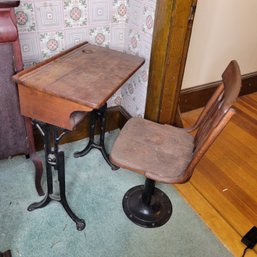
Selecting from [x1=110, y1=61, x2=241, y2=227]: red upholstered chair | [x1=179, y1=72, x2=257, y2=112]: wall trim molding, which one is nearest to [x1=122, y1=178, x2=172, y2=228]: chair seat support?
[x1=110, y1=61, x2=241, y2=227]: red upholstered chair

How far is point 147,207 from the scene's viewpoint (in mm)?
1610

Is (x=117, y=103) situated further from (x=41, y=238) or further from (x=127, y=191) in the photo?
(x=41, y=238)

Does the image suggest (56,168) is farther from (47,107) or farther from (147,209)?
(147,209)

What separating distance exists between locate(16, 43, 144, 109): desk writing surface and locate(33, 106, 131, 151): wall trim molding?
569mm

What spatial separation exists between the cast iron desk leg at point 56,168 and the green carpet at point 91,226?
4 cm

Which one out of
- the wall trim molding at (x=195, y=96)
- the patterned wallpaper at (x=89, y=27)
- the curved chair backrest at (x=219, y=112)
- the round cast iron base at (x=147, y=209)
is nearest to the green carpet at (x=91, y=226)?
the round cast iron base at (x=147, y=209)

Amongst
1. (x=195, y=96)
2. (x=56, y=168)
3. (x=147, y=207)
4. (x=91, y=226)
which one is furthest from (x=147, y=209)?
(x=195, y=96)

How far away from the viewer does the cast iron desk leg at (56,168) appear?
135cm

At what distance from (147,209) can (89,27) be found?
44.9 inches

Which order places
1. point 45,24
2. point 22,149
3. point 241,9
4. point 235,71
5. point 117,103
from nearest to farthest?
point 235,71 → point 22,149 → point 45,24 → point 117,103 → point 241,9

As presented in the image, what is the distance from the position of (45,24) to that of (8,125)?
0.63 metres

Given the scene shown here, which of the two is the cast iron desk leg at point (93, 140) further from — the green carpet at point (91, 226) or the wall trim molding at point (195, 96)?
the wall trim molding at point (195, 96)

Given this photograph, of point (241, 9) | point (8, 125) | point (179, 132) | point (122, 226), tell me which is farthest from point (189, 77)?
point (8, 125)

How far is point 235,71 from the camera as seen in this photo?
121cm
